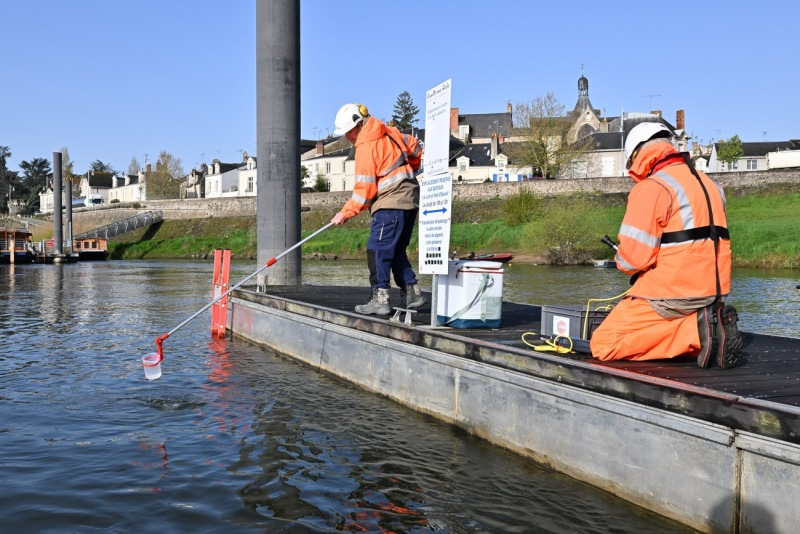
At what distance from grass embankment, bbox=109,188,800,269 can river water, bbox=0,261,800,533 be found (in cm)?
3885

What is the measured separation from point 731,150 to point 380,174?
9559cm

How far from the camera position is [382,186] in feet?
32.0

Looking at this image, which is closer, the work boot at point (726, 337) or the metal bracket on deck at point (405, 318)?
the work boot at point (726, 337)

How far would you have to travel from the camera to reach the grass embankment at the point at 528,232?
47156mm

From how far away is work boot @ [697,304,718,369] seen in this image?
582 cm

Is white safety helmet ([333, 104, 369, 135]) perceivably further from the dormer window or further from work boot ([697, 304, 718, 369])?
the dormer window

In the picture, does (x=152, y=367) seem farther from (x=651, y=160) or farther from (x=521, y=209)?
(x=521, y=209)

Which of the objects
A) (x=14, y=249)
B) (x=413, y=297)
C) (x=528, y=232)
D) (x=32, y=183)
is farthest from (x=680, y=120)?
(x=32, y=183)

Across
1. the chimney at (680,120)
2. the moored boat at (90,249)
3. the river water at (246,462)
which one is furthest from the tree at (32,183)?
the river water at (246,462)

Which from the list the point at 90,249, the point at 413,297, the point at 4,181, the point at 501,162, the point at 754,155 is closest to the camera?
the point at 413,297

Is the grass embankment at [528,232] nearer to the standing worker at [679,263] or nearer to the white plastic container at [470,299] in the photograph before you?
the white plastic container at [470,299]

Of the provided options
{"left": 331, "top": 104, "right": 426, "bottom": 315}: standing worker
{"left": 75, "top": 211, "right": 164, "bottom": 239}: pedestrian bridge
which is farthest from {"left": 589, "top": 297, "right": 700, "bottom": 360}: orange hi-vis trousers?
{"left": 75, "top": 211, "right": 164, "bottom": 239}: pedestrian bridge

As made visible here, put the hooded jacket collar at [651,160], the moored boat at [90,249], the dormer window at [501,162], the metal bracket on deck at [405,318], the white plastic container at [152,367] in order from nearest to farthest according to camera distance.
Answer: the hooded jacket collar at [651,160]
the metal bracket on deck at [405,318]
the white plastic container at [152,367]
the moored boat at [90,249]
the dormer window at [501,162]

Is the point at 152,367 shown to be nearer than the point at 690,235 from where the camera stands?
No
